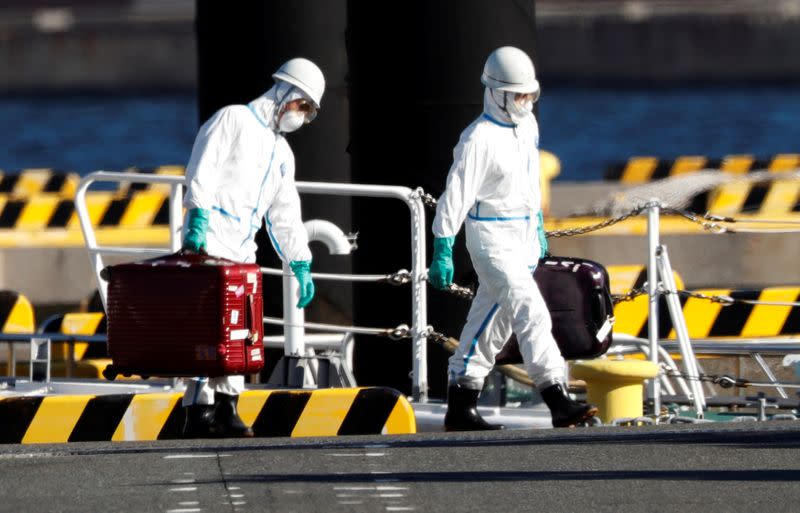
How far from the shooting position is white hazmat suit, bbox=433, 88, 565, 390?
333 inches

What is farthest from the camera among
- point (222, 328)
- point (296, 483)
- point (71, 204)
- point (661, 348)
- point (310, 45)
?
point (71, 204)

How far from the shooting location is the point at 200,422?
850 cm

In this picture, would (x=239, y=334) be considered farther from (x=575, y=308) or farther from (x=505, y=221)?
(x=575, y=308)

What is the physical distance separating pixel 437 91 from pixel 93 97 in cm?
6980

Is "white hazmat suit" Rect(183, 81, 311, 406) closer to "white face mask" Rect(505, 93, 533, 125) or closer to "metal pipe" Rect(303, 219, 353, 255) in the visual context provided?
"white face mask" Rect(505, 93, 533, 125)

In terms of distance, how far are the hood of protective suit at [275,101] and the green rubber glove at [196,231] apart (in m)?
0.52

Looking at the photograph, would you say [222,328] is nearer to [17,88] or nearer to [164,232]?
[164,232]

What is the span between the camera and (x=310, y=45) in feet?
37.9

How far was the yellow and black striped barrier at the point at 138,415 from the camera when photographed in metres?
8.49

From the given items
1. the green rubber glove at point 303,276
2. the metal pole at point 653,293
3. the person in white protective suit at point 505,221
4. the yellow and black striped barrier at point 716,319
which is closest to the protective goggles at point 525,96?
the person in white protective suit at point 505,221

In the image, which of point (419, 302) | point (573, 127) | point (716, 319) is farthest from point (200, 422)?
point (573, 127)

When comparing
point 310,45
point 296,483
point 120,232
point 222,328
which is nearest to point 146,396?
point 222,328

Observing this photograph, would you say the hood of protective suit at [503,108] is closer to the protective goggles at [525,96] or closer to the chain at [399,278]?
the protective goggles at [525,96]

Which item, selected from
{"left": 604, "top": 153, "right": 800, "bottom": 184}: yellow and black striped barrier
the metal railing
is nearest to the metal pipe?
the metal railing
